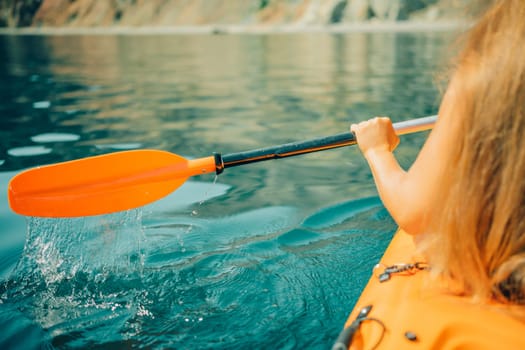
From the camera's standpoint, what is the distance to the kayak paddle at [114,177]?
258 cm

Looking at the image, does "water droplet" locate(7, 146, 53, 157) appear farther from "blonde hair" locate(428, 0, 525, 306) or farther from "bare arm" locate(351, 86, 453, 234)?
"blonde hair" locate(428, 0, 525, 306)

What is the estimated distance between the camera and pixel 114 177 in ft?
8.83

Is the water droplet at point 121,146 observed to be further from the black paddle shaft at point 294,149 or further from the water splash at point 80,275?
the black paddle shaft at point 294,149

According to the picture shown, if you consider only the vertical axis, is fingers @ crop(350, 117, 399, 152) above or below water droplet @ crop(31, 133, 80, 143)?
above

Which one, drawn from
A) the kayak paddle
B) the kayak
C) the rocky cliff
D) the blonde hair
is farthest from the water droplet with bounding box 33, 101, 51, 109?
the rocky cliff

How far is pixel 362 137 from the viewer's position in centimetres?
188

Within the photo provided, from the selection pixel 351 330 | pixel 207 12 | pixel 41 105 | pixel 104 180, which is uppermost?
pixel 207 12

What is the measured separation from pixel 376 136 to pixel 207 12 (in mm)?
61027

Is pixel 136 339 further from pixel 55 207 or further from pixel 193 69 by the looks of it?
pixel 193 69

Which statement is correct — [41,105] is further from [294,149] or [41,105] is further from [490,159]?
[490,159]

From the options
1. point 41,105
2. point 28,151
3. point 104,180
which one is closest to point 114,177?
point 104,180

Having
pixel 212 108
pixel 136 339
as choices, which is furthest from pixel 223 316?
pixel 212 108

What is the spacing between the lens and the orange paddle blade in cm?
262

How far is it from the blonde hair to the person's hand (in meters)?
0.54
